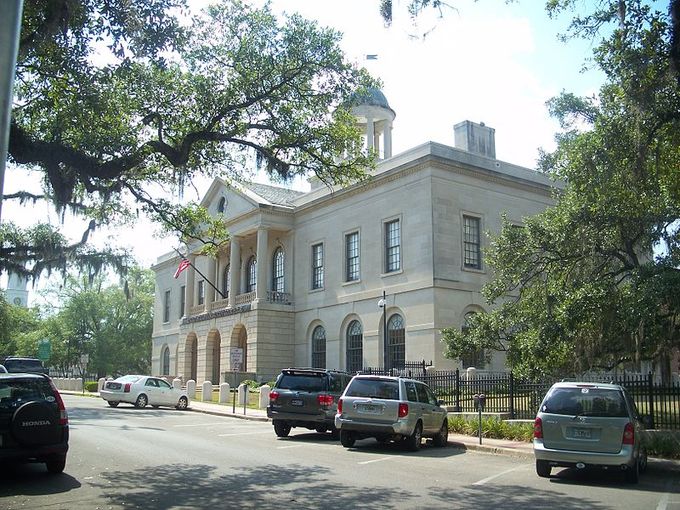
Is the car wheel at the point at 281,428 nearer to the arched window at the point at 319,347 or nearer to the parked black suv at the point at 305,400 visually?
the parked black suv at the point at 305,400

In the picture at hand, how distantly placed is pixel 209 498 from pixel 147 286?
79199 millimetres

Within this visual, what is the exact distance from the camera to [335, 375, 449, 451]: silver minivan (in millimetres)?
15266

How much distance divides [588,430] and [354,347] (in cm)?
3012

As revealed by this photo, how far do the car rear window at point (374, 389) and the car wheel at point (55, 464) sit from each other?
6.75m

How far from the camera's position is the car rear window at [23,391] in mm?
10414

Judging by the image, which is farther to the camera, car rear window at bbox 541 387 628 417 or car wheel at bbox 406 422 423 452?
car wheel at bbox 406 422 423 452

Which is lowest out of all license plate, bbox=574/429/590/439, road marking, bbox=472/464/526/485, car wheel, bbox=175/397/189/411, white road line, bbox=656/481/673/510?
car wheel, bbox=175/397/189/411

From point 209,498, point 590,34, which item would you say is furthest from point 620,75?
point 209,498

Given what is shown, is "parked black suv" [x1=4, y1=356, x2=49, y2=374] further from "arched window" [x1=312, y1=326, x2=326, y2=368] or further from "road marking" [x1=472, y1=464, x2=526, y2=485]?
"road marking" [x1=472, y1=464, x2=526, y2=485]

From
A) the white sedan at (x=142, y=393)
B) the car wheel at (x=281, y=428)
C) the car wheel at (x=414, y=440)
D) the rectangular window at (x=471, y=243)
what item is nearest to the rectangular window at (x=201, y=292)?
the white sedan at (x=142, y=393)

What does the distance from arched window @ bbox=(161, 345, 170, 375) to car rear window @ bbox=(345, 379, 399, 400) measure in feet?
175

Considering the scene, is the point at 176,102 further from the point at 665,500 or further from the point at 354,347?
the point at 354,347

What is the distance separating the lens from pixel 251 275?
51.6 metres

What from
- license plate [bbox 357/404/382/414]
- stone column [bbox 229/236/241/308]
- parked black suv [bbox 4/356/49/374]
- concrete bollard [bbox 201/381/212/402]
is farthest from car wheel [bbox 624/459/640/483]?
stone column [bbox 229/236/241/308]
